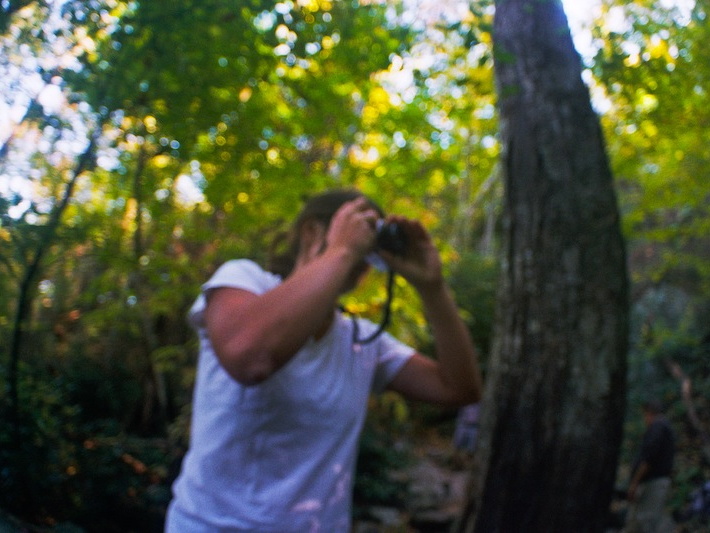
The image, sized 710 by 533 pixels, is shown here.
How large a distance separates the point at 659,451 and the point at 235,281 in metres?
6.56

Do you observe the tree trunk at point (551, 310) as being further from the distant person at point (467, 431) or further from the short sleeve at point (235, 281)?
the distant person at point (467, 431)

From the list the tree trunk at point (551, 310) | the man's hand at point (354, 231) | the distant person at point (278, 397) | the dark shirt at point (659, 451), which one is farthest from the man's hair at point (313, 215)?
the dark shirt at point (659, 451)

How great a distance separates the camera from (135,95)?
144cm

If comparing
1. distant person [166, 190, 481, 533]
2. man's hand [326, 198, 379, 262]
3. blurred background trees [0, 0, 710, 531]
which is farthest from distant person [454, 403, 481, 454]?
man's hand [326, 198, 379, 262]

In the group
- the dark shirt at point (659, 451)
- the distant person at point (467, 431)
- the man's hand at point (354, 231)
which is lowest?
the distant person at point (467, 431)

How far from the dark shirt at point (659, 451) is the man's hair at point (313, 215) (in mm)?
6068

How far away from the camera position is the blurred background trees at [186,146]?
1.29 metres

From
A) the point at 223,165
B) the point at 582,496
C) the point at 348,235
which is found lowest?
the point at 582,496

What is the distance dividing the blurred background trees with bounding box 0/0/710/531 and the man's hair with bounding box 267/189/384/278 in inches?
15.6

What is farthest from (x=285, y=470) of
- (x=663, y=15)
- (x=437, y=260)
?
(x=663, y=15)

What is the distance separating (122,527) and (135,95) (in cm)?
320

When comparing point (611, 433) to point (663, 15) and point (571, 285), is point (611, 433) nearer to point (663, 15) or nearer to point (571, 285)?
point (571, 285)

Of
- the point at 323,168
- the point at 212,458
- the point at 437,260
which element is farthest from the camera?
the point at 323,168

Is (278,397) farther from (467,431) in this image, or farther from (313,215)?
(467,431)
